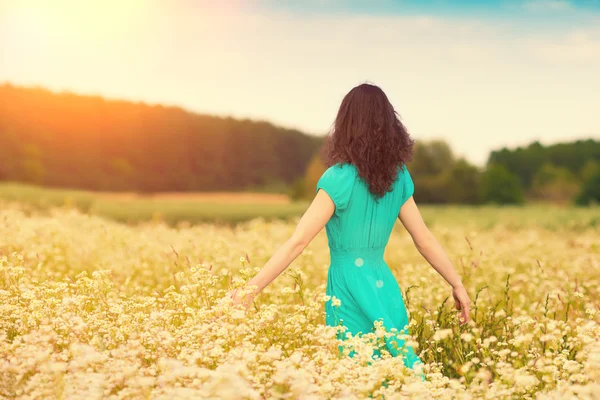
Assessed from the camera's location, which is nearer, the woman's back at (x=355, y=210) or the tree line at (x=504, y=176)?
the woman's back at (x=355, y=210)

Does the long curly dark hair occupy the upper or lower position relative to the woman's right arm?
upper

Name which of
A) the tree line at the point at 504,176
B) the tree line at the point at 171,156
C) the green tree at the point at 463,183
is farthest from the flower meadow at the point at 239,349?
the green tree at the point at 463,183

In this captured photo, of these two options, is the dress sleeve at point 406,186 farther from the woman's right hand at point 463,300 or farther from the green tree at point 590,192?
the green tree at point 590,192

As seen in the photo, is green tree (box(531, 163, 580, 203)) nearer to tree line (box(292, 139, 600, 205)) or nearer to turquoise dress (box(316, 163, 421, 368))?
tree line (box(292, 139, 600, 205))

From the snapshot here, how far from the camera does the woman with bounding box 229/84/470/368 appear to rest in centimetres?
360

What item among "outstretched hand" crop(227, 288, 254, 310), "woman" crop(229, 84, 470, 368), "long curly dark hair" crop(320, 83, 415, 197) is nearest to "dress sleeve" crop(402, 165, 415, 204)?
"woman" crop(229, 84, 470, 368)

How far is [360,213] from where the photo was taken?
3.71m

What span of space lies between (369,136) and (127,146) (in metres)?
52.7

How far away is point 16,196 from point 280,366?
2522cm

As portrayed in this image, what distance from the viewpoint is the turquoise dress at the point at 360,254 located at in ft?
12.0

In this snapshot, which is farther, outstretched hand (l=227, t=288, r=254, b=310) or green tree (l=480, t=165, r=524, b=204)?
green tree (l=480, t=165, r=524, b=204)

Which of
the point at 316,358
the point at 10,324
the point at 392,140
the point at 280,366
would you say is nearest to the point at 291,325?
the point at 316,358

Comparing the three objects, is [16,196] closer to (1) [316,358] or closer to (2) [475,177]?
(1) [316,358]

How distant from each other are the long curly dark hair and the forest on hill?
1828 inches
